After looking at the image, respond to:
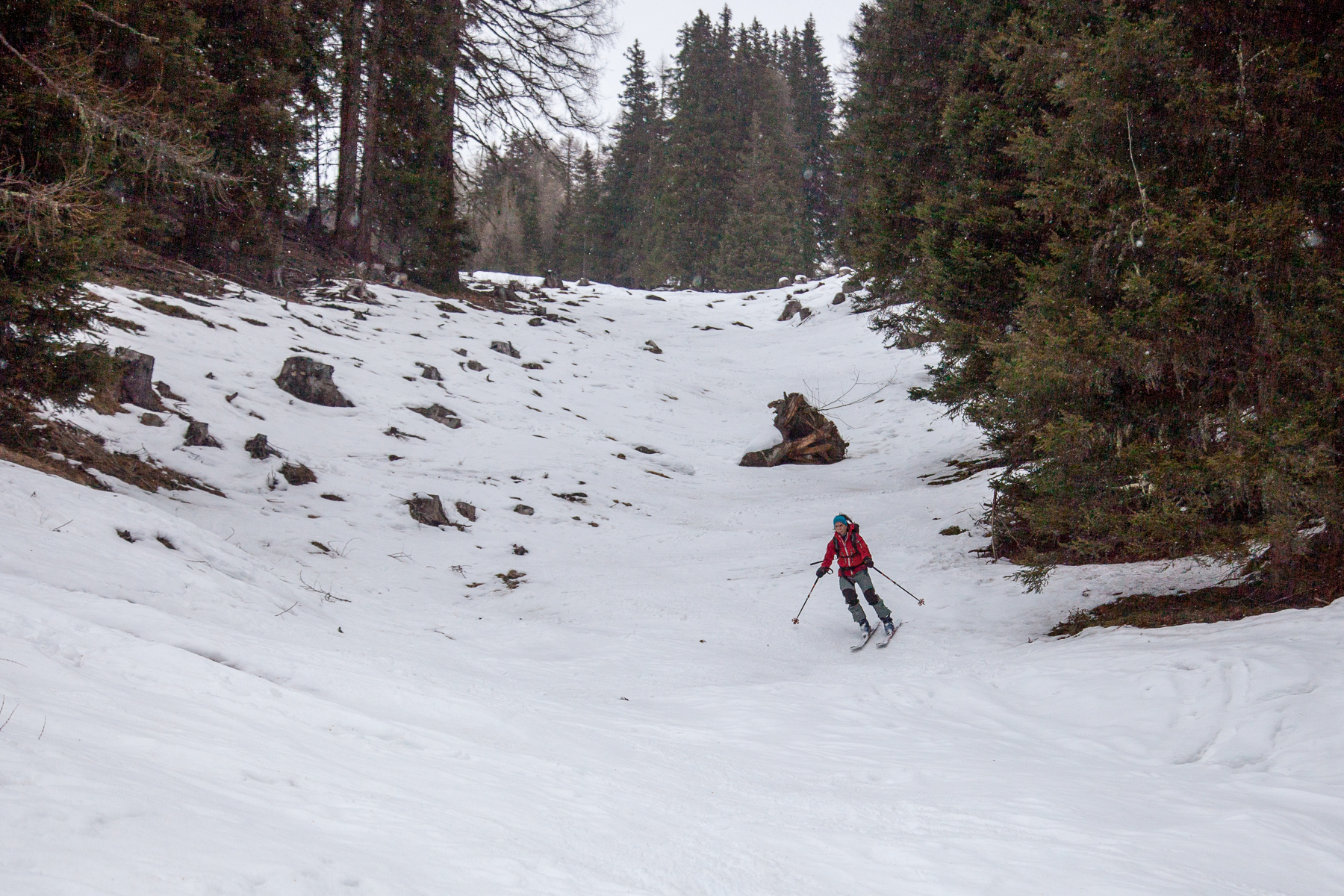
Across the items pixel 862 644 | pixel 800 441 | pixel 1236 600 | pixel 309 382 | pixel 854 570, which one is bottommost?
pixel 862 644

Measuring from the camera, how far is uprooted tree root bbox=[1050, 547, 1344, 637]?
6.84 meters

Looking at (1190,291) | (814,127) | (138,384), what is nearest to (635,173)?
(814,127)

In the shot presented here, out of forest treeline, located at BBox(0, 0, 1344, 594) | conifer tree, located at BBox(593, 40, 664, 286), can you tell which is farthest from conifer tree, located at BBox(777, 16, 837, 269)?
forest treeline, located at BBox(0, 0, 1344, 594)

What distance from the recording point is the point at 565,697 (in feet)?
20.6

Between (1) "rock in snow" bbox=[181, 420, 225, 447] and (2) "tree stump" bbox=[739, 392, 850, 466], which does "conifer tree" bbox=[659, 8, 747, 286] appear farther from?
(1) "rock in snow" bbox=[181, 420, 225, 447]

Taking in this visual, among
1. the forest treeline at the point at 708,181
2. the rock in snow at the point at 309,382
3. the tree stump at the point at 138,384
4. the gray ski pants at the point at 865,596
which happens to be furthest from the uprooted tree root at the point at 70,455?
the forest treeline at the point at 708,181

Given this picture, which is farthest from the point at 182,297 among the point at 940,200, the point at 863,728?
the point at 863,728

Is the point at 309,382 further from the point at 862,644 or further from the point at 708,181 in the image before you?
the point at 708,181

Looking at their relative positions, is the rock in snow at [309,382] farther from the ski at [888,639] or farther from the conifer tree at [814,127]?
the conifer tree at [814,127]

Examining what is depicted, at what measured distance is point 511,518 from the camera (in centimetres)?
1209

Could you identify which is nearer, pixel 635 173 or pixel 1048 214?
pixel 1048 214

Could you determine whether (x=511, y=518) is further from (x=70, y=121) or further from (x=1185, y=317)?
(x=1185, y=317)

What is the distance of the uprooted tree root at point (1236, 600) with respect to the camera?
6.84 meters

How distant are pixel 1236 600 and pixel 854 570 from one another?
3786 mm
